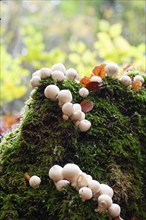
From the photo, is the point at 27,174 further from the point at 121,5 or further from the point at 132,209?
the point at 121,5

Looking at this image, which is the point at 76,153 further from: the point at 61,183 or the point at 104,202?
the point at 104,202

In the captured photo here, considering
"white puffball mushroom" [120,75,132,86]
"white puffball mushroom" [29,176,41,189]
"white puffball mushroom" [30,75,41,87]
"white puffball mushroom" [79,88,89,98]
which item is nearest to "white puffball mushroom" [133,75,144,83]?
"white puffball mushroom" [120,75,132,86]

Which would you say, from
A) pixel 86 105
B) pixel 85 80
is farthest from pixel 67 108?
pixel 85 80

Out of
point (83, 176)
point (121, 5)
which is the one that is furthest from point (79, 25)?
point (83, 176)

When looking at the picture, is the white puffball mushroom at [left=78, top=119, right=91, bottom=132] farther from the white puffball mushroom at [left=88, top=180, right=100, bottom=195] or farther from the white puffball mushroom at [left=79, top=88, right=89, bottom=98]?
the white puffball mushroom at [left=88, top=180, right=100, bottom=195]

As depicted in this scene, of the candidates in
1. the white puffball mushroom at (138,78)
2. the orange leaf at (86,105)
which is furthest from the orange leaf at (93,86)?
the white puffball mushroom at (138,78)
